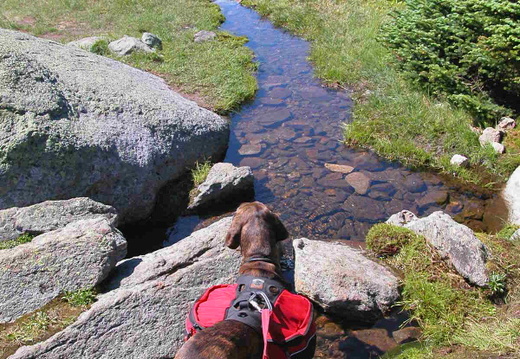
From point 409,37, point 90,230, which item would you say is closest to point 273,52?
point 409,37

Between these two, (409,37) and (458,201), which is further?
(409,37)

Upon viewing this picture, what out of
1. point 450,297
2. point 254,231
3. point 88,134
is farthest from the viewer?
point 88,134

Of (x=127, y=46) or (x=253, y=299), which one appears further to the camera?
(x=127, y=46)

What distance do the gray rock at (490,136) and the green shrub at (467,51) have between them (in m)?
0.38

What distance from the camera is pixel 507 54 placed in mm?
7762

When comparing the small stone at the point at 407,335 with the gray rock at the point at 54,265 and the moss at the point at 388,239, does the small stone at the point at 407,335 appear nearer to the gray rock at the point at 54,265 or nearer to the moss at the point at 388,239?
the moss at the point at 388,239

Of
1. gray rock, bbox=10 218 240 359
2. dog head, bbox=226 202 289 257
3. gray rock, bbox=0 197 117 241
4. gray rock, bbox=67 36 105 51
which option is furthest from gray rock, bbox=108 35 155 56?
dog head, bbox=226 202 289 257

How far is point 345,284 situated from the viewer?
17.3 ft

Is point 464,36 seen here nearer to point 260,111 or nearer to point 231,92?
point 260,111

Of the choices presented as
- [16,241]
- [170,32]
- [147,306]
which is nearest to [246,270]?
[147,306]

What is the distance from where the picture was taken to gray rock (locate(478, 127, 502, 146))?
27.7 feet

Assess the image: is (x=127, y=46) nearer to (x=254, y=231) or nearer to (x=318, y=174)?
(x=318, y=174)

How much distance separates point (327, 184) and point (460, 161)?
8.03 ft

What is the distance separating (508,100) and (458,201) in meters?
2.87
